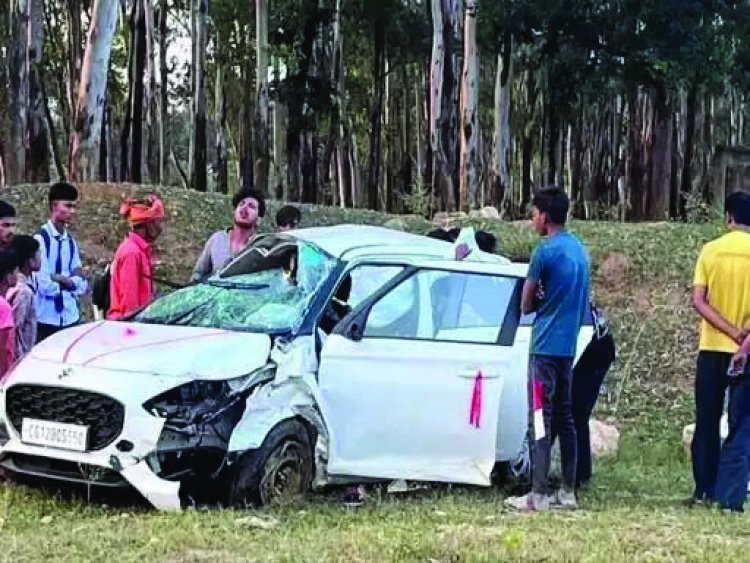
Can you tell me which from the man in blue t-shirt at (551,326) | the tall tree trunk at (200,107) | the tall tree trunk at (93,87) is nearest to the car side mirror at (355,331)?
the man in blue t-shirt at (551,326)

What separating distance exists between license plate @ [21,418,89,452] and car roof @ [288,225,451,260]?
2.03 m

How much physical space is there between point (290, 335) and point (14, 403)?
1.64 m

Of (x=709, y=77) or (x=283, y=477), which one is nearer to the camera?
(x=283, y=477)

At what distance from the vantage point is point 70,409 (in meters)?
6.89

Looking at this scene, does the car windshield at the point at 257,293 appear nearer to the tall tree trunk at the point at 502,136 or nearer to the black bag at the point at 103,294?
the black bag at the point at 103,294

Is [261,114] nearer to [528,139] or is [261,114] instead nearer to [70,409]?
[528,139]

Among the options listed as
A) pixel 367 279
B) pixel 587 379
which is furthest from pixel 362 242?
pixel 587 379

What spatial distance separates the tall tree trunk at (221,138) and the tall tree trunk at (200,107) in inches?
194

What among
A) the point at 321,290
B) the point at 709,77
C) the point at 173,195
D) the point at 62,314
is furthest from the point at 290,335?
the point at 709,77

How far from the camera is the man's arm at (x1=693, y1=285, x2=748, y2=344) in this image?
7516 mm

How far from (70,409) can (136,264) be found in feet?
6.07

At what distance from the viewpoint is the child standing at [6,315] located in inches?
296

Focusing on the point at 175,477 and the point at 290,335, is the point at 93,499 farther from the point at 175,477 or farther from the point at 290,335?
the point at 290,335

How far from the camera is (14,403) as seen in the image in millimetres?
7086
